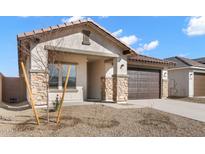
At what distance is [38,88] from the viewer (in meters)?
10.2

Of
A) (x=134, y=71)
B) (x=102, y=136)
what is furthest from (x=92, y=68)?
(x=102, y=136)

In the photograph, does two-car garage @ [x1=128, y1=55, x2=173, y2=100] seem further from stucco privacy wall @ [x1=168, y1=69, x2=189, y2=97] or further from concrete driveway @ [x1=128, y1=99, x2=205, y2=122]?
stucco privacy wall @ [x1=168, y1=69, x2=189, y2=97]

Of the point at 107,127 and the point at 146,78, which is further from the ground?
the point at 146,78

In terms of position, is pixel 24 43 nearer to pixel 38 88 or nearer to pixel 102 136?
pixel 38 88

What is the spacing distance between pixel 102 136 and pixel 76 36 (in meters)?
7.50

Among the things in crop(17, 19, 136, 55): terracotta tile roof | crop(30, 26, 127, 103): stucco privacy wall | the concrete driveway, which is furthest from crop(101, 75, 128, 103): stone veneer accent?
crop(17, 19, 136, 55): terracotta tile roof

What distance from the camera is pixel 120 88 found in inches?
520

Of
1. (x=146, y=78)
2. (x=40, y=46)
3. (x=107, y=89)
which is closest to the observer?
(x=40, y=46)

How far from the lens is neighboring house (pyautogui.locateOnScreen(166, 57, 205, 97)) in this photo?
19.5 metres

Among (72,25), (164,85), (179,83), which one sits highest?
(72,25)

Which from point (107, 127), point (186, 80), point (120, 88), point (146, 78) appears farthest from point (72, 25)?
point (186, 80)

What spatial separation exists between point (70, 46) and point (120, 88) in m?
4.60

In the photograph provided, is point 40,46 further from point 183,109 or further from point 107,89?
point 183,109
